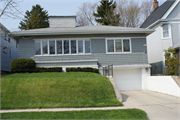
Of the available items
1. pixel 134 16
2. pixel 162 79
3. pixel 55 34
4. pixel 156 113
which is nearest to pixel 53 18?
pixel 55 34

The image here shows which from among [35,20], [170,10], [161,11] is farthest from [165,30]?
[35,20]

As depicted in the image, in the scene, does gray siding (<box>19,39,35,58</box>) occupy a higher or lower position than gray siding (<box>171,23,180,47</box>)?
lower

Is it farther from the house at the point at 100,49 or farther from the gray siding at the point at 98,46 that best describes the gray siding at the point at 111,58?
the gray siding at the point at 98,46

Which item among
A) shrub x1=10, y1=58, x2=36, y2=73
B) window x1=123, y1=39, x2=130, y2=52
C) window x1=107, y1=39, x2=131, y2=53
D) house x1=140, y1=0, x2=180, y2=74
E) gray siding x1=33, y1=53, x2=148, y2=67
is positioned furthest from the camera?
house x1=140, y1=0, x2=180, y2=74

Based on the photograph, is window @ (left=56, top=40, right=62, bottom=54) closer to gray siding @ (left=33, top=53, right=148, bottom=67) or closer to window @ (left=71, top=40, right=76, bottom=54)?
gray siding @ (left=33, top=53, right=148, bottom=67)

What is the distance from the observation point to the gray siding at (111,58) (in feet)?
43.0

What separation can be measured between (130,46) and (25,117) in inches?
412

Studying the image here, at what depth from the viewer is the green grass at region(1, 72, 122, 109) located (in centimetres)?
783

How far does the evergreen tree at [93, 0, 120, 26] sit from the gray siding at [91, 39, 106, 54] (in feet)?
45.4

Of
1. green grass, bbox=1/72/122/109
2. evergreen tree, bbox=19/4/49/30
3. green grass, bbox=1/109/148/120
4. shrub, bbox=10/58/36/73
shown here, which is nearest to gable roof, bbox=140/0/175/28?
green grass, bbox=1/72/122/109

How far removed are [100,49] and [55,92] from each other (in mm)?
6297

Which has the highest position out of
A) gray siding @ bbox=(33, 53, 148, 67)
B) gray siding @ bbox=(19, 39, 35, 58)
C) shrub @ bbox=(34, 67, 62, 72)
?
gray siding @ bbox=(19, 39, 35, 58)

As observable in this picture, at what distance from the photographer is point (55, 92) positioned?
28.1ft

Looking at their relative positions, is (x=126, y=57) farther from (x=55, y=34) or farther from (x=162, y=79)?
(x=55, y=34)
